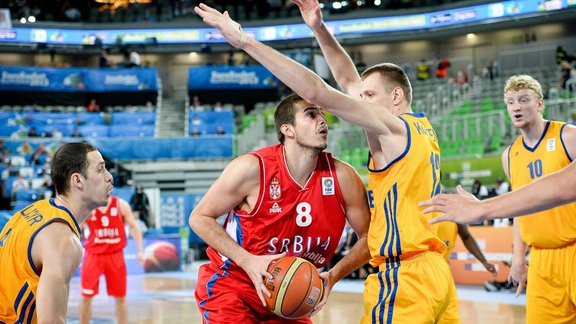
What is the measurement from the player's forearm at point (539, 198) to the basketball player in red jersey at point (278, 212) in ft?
4.72

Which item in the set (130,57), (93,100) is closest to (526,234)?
(93,100)

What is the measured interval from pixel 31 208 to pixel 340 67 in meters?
2.13

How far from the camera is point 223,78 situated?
111 feet

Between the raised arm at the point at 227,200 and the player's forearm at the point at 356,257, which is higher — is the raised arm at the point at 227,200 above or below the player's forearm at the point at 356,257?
above

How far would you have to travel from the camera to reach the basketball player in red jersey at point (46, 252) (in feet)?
11.3

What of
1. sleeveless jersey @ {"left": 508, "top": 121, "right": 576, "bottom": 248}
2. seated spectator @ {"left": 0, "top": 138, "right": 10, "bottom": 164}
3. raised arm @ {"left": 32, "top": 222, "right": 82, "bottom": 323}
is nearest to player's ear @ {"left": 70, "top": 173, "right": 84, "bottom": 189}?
raised arm @ {"left": 32, "top": 222, "right": 82, "bottom": 323}

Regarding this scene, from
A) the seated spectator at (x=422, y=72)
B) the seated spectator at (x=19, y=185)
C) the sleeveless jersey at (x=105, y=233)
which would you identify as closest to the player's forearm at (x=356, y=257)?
the sleeveless jersey at (x=105, y=233)

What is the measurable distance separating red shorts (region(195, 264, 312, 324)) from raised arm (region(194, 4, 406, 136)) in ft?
4.19

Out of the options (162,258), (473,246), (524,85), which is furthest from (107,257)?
(162,258)

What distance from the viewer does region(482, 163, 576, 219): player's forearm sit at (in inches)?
115

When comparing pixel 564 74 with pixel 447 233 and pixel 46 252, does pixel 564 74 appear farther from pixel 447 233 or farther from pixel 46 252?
pixel 46 252

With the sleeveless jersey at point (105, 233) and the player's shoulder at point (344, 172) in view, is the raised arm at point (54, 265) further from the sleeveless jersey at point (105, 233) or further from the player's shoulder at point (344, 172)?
the sleeveless jersey at point (105, 233)

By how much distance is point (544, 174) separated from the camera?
5.10m

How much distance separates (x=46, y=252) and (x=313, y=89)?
5.12ft
